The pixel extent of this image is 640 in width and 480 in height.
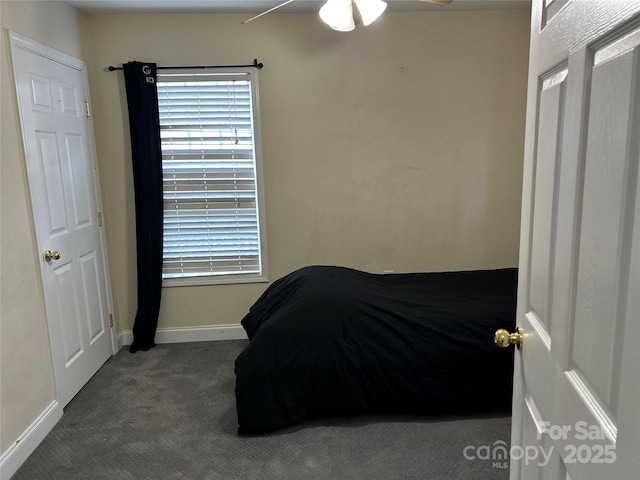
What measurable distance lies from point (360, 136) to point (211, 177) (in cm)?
124

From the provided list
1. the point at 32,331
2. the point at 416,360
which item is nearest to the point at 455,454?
the point at 416,360

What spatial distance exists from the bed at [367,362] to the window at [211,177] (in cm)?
124

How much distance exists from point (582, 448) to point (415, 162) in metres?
2.93

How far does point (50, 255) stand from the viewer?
2.54 metres

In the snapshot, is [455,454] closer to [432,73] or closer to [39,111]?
[432,73]

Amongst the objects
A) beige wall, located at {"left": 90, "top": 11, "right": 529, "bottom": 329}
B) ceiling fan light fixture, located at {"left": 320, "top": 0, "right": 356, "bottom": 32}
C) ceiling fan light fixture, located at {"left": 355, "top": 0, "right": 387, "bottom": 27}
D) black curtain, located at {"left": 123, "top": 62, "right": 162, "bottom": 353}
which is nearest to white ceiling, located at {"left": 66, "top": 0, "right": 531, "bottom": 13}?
beige wall, located at {"left": 90, "top": 11, "right": 529, "bottom": 329}

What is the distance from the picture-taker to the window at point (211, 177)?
10.9ft

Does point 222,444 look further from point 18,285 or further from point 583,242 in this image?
point 583,242

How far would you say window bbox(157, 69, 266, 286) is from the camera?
3.34m

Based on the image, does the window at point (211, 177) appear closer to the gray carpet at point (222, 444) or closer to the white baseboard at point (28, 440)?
the gray carpet at point (222, 444)

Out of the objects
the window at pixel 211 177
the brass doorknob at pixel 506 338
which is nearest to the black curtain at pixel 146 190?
the window at pixel 211 177

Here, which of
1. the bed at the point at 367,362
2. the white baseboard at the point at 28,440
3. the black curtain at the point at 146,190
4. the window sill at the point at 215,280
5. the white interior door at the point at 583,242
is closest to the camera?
the white interior door at the point at 583,242

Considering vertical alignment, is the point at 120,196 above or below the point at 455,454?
above

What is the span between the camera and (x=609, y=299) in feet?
2.37
